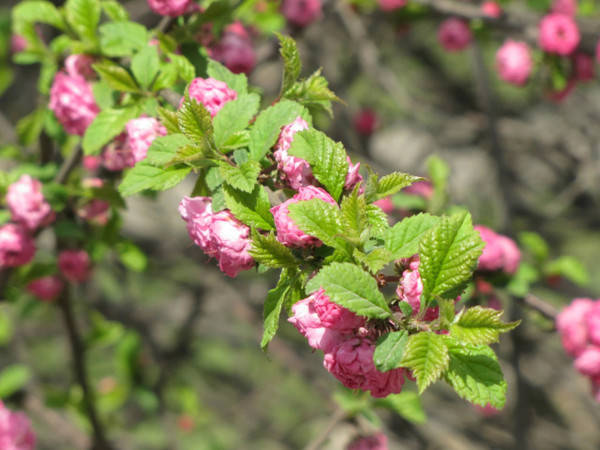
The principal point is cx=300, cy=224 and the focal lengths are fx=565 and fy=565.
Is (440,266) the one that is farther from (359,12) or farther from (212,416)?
(212,416)

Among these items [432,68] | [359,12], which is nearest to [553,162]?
[432,68]

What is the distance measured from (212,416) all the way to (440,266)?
133 inches

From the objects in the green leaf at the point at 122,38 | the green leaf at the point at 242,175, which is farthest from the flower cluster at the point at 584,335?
the green leaf at the point at 122,38

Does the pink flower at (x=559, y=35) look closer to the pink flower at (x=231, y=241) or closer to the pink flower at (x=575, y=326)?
the pink flower at (x=575, y=326)

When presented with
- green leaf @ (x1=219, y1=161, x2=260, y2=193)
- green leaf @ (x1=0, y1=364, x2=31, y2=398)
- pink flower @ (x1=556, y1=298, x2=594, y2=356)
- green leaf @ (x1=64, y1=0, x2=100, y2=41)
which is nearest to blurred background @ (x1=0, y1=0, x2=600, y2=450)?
green leaf @ (x1=0, y1=364, x2=31, y2=398)

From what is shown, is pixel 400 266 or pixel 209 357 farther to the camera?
pixel 209 357

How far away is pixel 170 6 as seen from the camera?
1.26 m

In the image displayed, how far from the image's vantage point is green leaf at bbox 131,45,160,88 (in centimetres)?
120

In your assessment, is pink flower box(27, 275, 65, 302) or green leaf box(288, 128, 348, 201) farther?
pink flower box(27, 275, 65, 302)

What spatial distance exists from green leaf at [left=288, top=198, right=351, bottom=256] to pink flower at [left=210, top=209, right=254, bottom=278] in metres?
0.14

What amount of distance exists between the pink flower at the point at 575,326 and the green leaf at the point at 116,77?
4.61 ft

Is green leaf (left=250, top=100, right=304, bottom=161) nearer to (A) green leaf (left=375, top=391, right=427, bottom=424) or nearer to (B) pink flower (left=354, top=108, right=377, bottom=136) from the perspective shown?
(A) green leaf (left=375, top=391, right=427, bottom=424)

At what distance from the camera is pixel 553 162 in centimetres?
383

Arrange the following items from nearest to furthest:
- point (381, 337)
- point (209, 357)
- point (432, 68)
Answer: point (381, 337) → point (209, 357) → point (432, 68)
